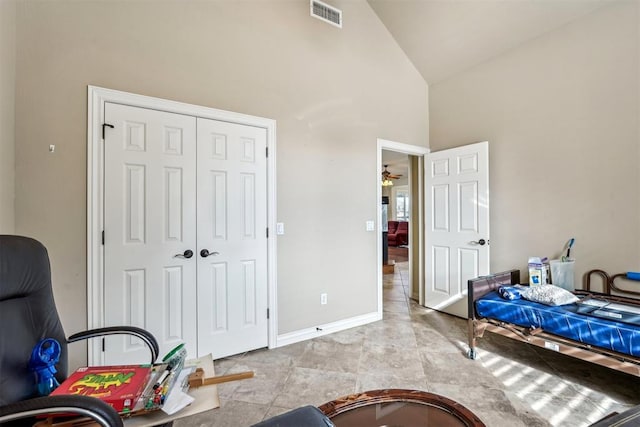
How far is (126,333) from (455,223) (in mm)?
3364

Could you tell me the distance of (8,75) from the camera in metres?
1.75

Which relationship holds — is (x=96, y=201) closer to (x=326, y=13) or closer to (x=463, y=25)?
(x=326, y=13)

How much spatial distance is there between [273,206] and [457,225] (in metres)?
2.25

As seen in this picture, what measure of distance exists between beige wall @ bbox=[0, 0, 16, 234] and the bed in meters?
3.45

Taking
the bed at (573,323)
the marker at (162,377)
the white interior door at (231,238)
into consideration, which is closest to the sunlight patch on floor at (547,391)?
the bed at (573,323)

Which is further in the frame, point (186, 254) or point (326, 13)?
point (326, 13)

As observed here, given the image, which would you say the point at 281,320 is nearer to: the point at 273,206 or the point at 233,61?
the point at 273,206

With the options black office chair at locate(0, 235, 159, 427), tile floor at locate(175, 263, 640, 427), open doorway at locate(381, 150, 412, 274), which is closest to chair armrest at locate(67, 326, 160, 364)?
black office chair at locate(0, 235, 159, 427)

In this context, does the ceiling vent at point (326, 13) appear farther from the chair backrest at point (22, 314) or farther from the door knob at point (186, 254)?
the chair backrest at point (22, 314)

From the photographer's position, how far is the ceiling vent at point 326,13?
3000 millimetres

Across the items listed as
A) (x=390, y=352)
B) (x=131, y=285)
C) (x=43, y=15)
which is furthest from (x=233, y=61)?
(x=390, y=352)

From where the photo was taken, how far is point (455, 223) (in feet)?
11.4

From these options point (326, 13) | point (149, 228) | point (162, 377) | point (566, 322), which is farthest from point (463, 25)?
point (162, 377)

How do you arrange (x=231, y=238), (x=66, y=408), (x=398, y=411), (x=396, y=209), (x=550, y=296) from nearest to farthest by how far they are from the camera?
(x=66, y=408)
(x=398, y=411)
(x=550, y=296)
(x=231, y=238)
(x=396, y=209)
